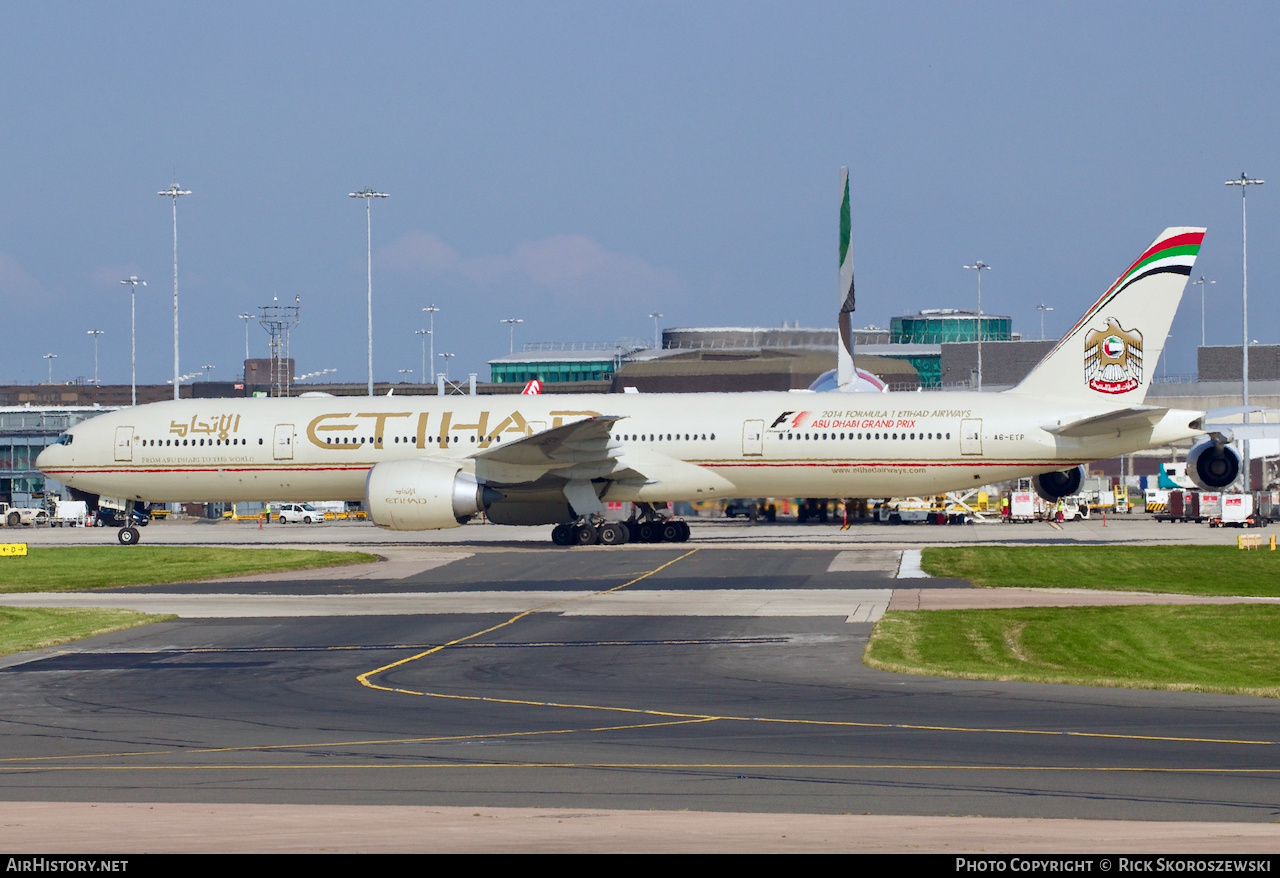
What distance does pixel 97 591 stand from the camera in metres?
31.2

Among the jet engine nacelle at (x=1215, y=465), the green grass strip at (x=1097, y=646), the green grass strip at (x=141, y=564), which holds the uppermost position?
the jet engine nacelle at (x=1215, y=465)

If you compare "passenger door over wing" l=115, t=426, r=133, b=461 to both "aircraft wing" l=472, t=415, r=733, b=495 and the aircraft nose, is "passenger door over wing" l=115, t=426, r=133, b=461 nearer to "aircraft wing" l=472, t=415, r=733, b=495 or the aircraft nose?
the aircraft nose

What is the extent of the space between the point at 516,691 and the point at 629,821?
7.31 m

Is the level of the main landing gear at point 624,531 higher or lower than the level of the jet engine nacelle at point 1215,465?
lower

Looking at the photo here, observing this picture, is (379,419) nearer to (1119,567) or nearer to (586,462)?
(586,462)

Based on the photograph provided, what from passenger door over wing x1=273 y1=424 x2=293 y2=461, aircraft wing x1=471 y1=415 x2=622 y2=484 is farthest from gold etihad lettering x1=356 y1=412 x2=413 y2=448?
aircraft wing x1=471 y1=415 x2=622 y2=484

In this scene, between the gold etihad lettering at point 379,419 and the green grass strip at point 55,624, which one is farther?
the gold etihad lettering at point 379,419

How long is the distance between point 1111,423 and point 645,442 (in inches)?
519

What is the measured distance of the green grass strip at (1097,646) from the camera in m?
17.6

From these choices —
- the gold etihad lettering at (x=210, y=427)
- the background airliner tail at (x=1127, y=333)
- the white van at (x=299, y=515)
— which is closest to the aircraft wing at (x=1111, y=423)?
the background airliner tail at (x=1127, y=333)

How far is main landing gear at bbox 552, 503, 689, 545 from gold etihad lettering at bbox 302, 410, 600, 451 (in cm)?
318

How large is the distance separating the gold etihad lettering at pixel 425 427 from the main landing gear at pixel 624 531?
3179 mm

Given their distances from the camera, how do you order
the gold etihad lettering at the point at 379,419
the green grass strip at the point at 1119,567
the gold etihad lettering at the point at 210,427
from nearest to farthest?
1. the green grass strip at the point at 1119,567
2. the gold etihad lettering at the point at 379,419
3. the gold etihad lettering at the point at 210,427

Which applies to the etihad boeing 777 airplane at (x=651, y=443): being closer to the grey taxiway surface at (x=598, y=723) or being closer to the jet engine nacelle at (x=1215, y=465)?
the jet engine nacelle at (x=1215, y=465)
